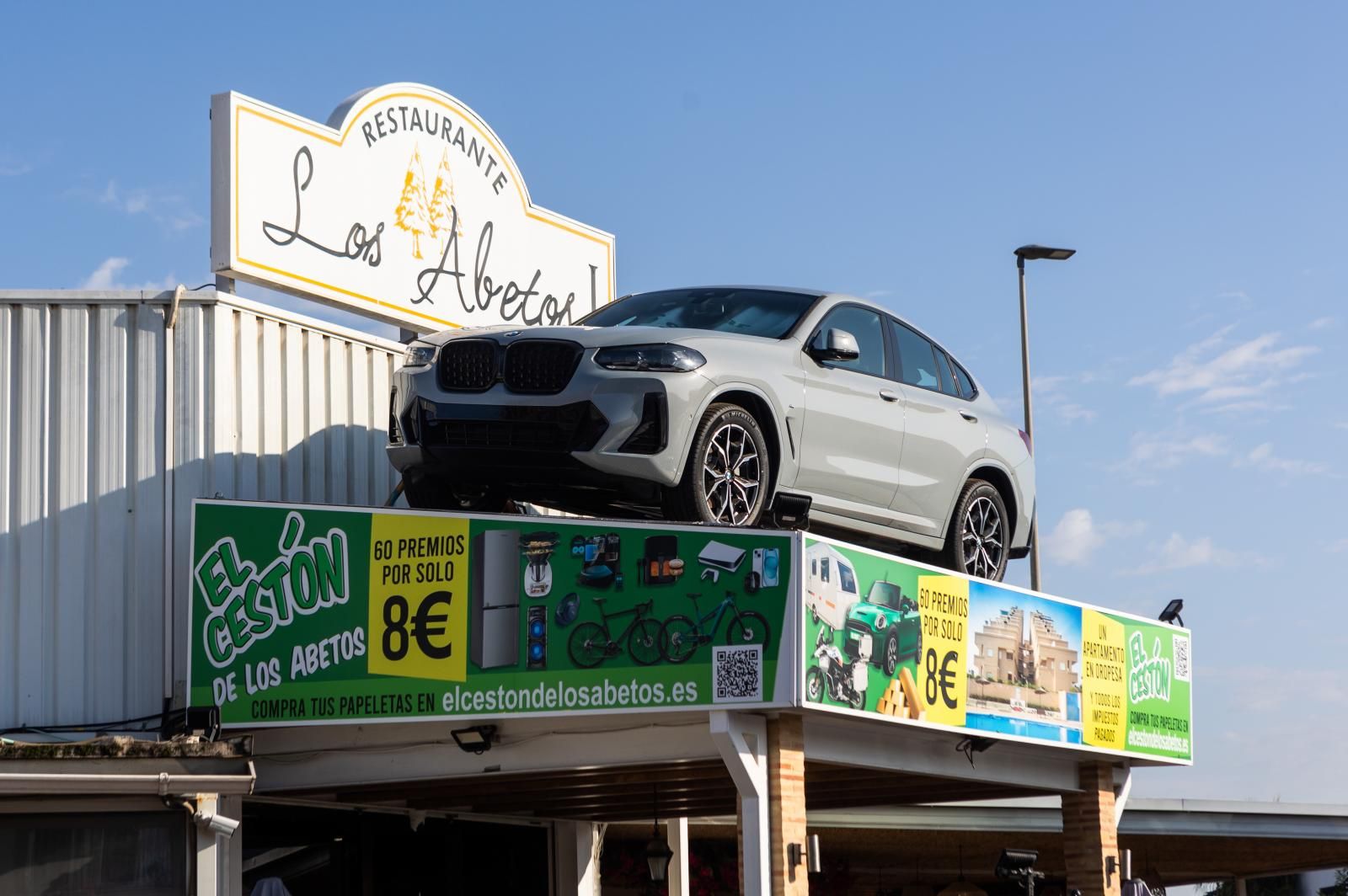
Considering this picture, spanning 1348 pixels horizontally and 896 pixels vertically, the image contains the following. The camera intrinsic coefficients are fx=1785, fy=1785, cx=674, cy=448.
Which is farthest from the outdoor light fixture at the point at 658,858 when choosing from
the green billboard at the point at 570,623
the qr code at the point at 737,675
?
the qr code at the point at 737,675

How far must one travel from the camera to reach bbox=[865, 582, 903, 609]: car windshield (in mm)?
12242

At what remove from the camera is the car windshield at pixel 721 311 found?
526 inches

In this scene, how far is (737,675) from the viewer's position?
37.8ft

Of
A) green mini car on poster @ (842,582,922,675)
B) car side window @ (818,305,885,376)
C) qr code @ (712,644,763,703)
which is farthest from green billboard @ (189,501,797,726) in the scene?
car side window @ (818,305,885,376)

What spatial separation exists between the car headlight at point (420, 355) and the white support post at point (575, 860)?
7953 millimetres

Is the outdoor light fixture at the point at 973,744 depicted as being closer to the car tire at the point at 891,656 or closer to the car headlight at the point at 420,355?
the car tire at the point at 891,656

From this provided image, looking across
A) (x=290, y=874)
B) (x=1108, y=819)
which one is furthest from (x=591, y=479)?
(x=1108, y=819)

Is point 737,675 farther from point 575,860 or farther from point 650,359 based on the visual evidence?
point 575,860

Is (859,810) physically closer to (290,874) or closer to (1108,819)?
(1108,819)

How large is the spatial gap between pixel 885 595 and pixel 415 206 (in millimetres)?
7112

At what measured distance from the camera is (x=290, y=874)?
50.0ft

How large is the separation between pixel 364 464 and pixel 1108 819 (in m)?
7.52

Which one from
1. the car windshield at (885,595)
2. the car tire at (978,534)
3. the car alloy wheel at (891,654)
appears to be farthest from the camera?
the car tire at (978,534)

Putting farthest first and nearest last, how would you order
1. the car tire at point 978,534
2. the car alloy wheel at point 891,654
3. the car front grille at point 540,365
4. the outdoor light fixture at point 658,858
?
the outdoor light fixture at point 658,858 → the car tire at point 978,534 → the car alloy wheel at point 891,654 → the car front grille at point 540,365
